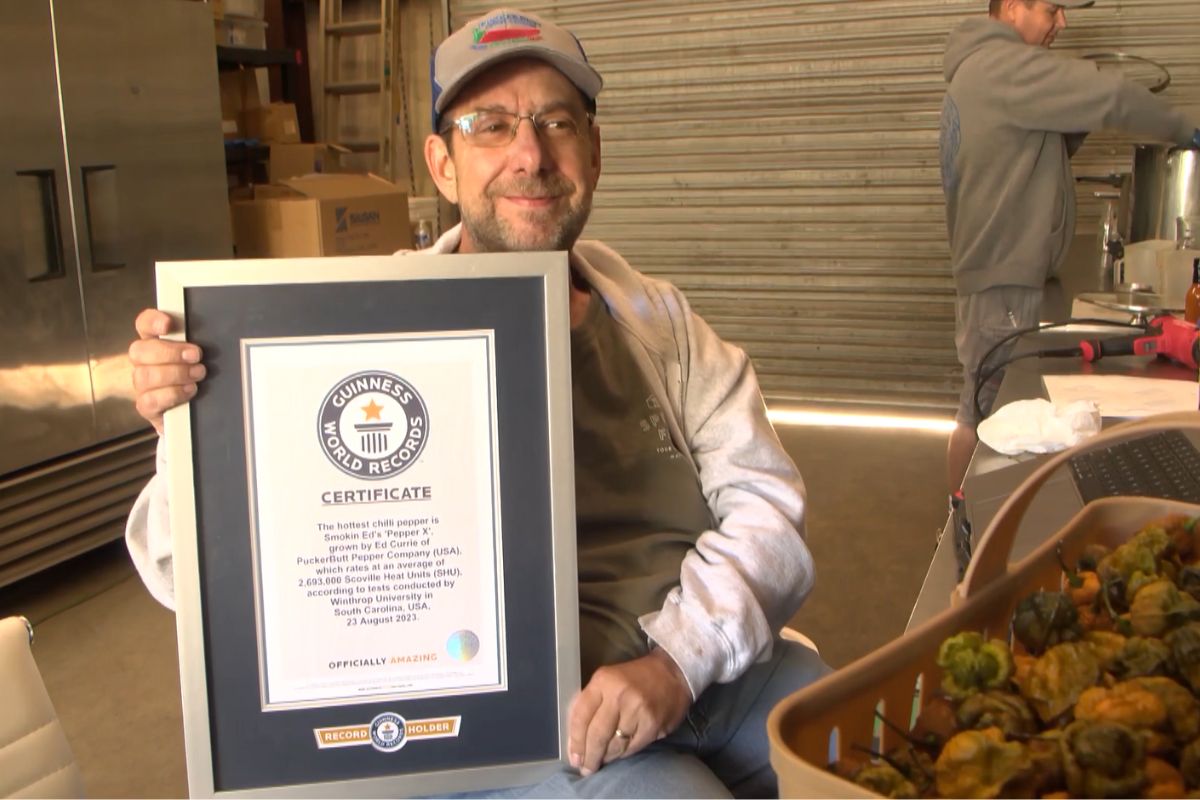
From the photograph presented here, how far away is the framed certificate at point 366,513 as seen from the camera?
3.38 ft

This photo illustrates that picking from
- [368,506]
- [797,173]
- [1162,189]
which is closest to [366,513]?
[368,506]

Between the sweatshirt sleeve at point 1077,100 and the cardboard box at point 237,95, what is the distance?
3389mm

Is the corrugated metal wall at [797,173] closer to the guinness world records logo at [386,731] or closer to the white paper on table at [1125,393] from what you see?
the white paper on table at [1125,393]

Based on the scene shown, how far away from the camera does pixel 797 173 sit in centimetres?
557

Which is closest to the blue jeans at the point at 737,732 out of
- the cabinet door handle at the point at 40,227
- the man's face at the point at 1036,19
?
the man's face at the point at 1036,19

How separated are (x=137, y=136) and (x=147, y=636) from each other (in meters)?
1.70

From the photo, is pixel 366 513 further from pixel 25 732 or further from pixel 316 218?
pixel 316 218

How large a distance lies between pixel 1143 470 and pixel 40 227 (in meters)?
3.28

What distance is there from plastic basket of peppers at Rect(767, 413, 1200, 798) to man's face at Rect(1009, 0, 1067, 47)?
9.87 ft

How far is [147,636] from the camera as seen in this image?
325cm

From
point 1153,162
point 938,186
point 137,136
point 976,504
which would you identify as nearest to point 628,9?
point 938,186

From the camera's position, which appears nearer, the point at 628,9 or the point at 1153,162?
the point at 1153,162

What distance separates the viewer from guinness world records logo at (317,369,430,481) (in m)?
1.04

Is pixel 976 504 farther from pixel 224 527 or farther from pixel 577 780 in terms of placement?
pixel 224 527
